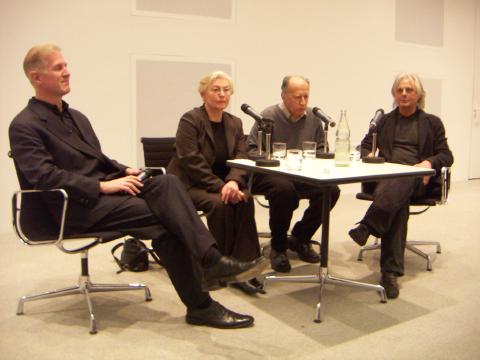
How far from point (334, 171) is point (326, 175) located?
172 mm

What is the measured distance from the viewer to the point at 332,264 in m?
3.47

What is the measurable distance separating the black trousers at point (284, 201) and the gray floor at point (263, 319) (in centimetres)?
25

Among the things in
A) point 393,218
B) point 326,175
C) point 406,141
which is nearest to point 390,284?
point 393,218

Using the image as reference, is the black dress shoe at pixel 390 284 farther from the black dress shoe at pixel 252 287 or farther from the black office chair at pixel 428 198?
the black dress shoe at pixel 252 287

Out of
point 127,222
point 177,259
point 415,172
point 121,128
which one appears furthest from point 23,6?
point 415,172

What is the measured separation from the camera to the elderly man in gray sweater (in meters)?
3.25

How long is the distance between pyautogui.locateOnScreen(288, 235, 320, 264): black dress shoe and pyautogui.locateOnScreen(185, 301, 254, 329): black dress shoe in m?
1.09

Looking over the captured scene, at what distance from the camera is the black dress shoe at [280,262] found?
3279 mm

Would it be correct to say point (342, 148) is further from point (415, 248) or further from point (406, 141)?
point (415, 248)

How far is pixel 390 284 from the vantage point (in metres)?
2.92

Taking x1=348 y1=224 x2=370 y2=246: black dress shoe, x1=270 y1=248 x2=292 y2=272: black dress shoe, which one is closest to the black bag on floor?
x1=270 y1=248 x2=292 y2=272: black dress shoe

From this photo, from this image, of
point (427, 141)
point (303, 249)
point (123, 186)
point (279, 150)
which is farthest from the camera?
point (303, 249)

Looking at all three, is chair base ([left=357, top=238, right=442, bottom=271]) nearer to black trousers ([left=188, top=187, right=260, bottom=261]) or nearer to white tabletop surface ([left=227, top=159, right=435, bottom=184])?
white tabletop surface ([left=227, top=159, right=435, bottom=184])

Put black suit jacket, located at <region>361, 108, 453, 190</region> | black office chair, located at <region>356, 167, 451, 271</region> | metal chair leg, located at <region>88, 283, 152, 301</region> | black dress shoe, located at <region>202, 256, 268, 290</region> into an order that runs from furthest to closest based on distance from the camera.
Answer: black suit jacket, located at <region>361, 108, 453, 190</region>, black office chair, located at <region>356, 167, 451, 271</region>, metal chair leg, located at <region>88, 283, 152, 301</region>, black dress shoe, located at <region>202, 256, 268, 290</region>
